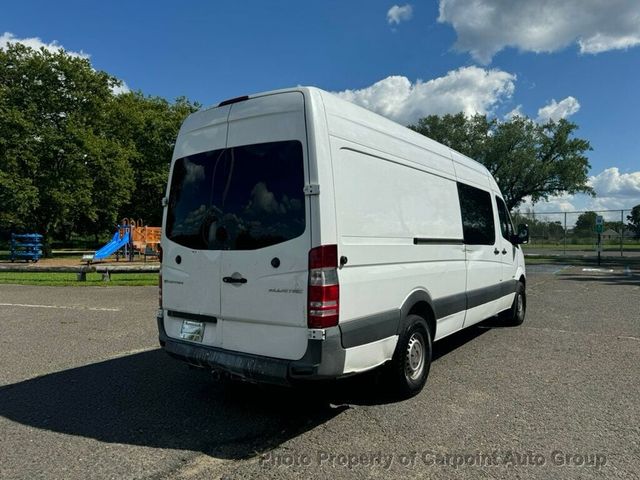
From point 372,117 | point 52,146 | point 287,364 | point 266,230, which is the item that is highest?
point 52,146

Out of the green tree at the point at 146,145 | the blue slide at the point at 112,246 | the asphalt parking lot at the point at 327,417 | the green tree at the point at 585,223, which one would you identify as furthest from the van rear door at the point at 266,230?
the green tree at the point at 146,145

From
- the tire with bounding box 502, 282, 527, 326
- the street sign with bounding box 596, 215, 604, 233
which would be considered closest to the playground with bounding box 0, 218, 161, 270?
the tire with bounding box 502, 282, 527, 326

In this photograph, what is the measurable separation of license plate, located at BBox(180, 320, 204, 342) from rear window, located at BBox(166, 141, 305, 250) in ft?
2.31

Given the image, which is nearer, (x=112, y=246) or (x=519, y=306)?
(x=519, y=306)

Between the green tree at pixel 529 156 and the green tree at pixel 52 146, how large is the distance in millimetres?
31154

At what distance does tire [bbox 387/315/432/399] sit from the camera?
4.50 metres

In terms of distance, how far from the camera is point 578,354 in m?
6.37

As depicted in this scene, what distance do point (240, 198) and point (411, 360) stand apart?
7.37 feet

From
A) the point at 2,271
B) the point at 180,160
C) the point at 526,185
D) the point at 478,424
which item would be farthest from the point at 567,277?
the point at 526,185

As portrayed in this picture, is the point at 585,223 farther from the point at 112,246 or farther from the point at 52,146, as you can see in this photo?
the point at 52,146

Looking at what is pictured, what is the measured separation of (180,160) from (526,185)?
4501cm

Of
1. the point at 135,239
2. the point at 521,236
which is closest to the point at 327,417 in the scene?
the point at 521,236

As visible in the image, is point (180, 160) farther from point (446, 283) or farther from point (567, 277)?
point (567, 277)

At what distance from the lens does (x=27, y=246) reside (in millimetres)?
27547
